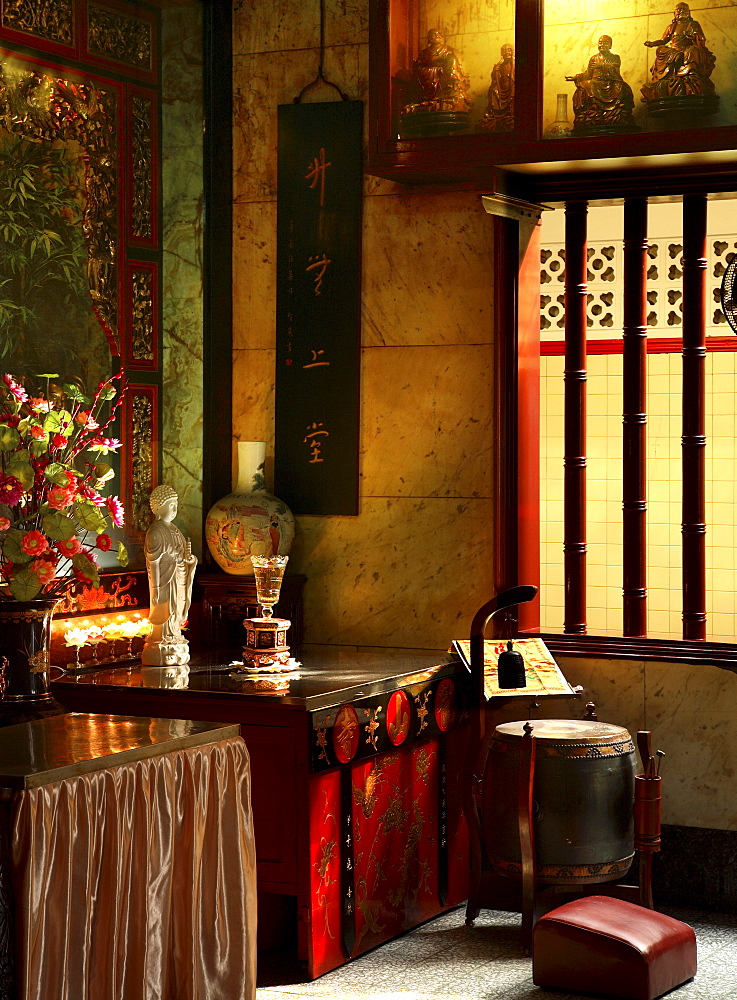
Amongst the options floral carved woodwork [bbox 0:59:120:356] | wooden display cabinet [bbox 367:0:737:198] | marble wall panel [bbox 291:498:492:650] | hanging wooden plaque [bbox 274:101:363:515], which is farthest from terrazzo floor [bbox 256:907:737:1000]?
wooden display cabinet [bbox 367:0:737:198]

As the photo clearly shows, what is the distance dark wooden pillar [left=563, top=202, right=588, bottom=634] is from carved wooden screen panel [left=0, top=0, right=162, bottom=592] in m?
1.69

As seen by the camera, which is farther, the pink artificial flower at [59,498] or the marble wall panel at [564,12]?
the marble wall panel at [564,12]

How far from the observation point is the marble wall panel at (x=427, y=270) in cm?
585

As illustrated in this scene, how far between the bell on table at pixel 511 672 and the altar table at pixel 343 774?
0.89ft

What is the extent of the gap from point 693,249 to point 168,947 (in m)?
3.30

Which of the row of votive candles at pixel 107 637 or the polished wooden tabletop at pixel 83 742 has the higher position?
the row of votive candles at pixel 107 637

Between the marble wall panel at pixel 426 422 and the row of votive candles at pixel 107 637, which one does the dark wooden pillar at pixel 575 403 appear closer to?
the marble wall panel at pixel 426 422

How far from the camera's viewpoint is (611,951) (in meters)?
4.40

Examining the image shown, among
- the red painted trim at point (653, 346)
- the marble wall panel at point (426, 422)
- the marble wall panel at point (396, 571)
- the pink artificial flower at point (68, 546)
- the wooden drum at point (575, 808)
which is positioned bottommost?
the wooden drum at point (575, 808)

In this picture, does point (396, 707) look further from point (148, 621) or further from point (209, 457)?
point (209, 457)

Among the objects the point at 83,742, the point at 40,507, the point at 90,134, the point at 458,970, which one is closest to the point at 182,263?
the point at 90,134

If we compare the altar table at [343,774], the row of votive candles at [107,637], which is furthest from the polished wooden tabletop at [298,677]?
the row of votive candles at [107,637]

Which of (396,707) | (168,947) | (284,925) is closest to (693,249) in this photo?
(396,707)

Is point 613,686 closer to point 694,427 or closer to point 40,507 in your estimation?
point 694,427
